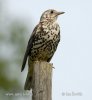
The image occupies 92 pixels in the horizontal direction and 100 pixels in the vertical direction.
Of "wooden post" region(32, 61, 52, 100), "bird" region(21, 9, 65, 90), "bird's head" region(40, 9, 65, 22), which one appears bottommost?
"wooden post" region(32, 61, 52, 100)

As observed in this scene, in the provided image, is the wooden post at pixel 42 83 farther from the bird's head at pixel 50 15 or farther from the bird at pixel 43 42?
the bird's head at pixel 50 15

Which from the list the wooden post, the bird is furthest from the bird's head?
the wooden post

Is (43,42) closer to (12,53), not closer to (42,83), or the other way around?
(42,83)

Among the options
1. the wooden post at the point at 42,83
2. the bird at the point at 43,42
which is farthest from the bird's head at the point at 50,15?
the wooden post at the point at 42,83

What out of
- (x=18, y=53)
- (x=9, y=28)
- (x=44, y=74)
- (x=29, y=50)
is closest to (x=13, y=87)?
(x=18, y=53)

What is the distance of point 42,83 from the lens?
9938 millimetres

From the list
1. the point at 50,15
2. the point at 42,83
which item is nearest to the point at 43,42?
the point at 50,15

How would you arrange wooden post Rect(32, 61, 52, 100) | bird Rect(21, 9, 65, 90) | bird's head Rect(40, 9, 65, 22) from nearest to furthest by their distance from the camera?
wooden post Rect(32, 61, 52, 100)
bird Rect(21, 9, 65, 90)
bird's head Rect(40, 9, 65, 22)

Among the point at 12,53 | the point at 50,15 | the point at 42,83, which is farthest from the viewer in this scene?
the point at 12,53

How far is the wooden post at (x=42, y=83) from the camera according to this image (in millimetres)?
9828

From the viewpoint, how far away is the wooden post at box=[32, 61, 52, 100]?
983 cm

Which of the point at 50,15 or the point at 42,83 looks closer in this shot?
the point at 42,83

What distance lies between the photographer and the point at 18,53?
23.3 meters

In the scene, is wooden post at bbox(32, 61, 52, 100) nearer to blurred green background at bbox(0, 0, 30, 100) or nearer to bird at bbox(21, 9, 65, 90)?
bird at bbox(21, 9, 65, 90)
